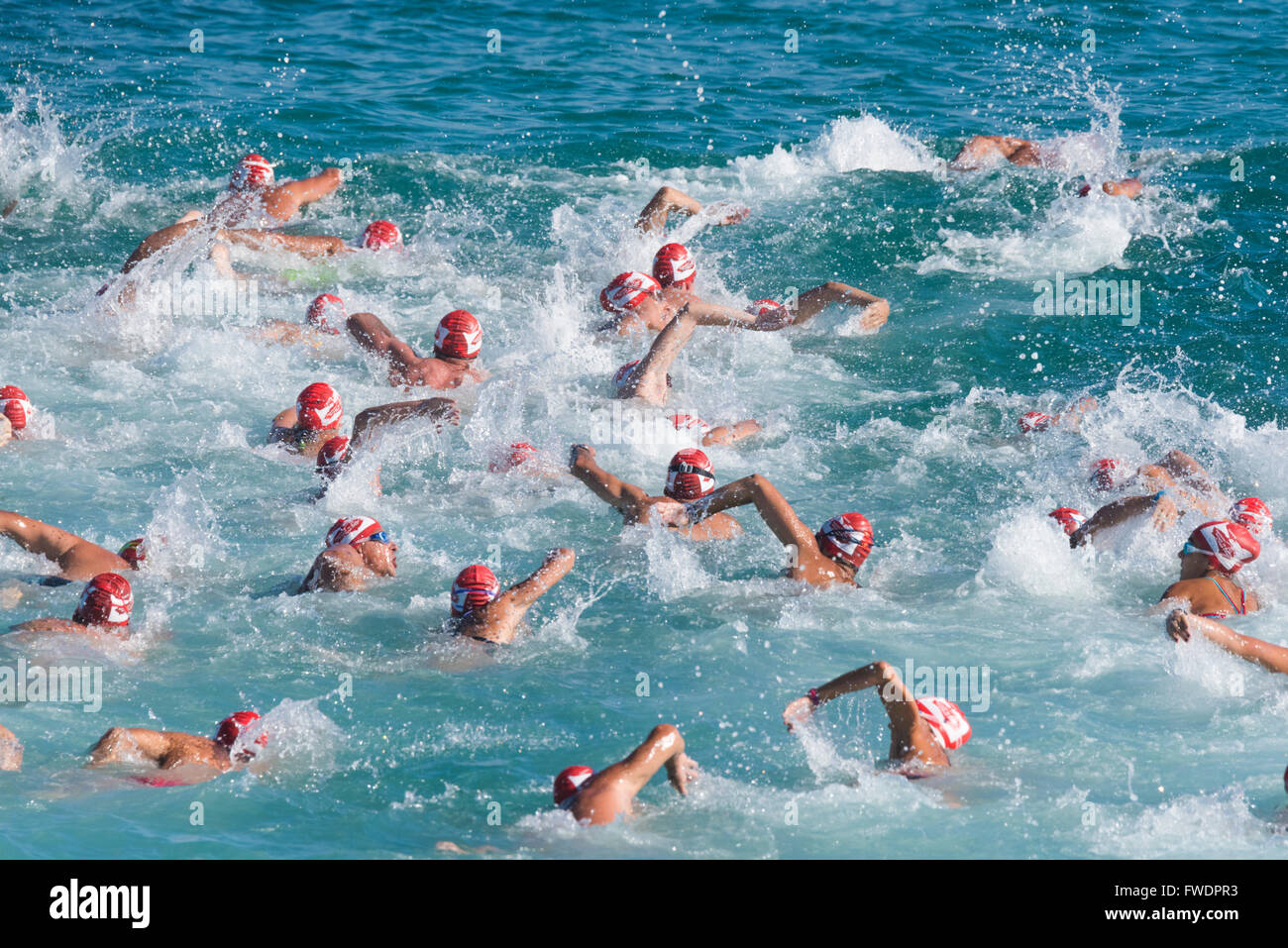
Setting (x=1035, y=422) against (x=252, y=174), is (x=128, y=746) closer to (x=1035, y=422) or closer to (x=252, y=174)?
(x=1035, y=422)

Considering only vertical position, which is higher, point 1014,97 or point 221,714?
point 1014,97

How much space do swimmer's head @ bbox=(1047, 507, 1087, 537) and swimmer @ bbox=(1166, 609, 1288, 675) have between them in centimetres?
207

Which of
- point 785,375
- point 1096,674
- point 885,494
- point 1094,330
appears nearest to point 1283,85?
point 1094,330

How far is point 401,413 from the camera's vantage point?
11312 mm

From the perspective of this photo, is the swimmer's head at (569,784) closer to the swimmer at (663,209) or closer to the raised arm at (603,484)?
the raised arm at (603,484)

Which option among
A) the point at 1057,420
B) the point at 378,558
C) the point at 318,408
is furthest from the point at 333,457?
the point at 1057,420

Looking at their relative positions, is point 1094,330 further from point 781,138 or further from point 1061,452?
point 781,138

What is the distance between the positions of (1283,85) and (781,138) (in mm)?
7991

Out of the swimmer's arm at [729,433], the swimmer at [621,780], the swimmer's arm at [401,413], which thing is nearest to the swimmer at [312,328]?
the swimmer's arm at [401,413]

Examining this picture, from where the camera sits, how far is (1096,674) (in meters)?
8.70

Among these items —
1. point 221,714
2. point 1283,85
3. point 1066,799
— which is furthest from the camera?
point 1283,85

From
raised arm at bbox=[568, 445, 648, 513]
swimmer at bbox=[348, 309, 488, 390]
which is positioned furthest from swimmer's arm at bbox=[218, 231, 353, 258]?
raised arm at bbox=[568, 445, 648, 513]

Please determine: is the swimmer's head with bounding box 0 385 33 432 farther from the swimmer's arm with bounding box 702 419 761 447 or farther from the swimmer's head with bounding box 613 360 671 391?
the swimmer's arm with bounding box 702 419 761 447

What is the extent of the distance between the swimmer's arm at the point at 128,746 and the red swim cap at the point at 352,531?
2.40 m
